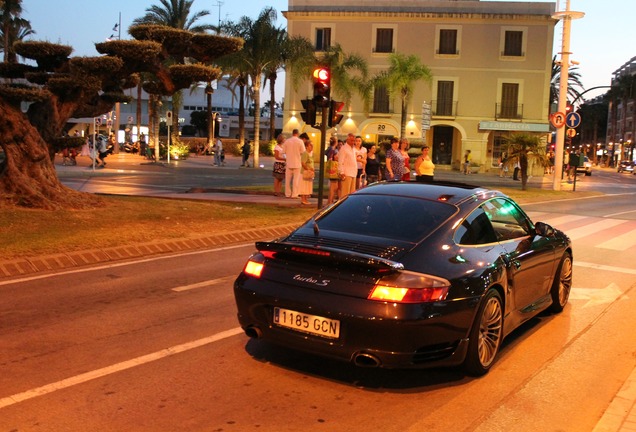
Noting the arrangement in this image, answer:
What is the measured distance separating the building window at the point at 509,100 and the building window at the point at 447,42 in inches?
185

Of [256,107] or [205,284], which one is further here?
[256,107]

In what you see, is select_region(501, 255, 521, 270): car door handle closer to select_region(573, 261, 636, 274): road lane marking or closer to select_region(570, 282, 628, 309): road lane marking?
select_region(570, 282, 628, 309): road lane marking

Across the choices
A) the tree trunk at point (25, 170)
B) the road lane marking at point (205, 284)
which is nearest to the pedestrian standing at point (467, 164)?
the tree trunk at point (25, 170)

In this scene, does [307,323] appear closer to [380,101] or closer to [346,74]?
[346,74]

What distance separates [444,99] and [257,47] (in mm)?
18099

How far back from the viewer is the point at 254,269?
5.37m

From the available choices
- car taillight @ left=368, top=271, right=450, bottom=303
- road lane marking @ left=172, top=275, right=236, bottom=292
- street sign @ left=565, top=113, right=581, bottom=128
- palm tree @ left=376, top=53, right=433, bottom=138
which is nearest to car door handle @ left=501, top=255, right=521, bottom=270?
car taillight @ left=368, top=271, right=450, bottom=303

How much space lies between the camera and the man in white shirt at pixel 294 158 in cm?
1725

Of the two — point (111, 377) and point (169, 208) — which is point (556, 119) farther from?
point (111, 377)

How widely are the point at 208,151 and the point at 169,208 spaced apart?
4351 centimetres

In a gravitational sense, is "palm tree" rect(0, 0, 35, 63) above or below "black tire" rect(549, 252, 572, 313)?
above

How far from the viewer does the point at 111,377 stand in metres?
5.04

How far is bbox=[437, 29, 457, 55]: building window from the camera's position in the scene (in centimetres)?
5200

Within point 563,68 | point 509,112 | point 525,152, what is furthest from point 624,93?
point 525,152
